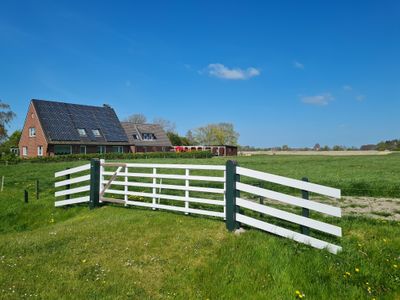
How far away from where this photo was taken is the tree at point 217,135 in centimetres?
9931

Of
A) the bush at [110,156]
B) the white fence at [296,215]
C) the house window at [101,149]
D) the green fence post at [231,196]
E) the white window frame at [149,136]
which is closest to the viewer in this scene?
the white fence at [296,215]

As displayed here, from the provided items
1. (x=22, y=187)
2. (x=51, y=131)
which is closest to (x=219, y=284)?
(x=22, y=187)

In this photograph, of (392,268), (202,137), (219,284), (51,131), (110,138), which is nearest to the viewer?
(219,284)

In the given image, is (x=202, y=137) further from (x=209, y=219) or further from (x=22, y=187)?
(x=209, y=219)

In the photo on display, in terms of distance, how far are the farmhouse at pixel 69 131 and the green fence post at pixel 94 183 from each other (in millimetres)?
36018

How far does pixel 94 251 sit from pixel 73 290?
1447mm

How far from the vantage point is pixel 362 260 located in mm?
5344

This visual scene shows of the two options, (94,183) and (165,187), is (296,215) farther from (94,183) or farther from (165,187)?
(94,183)

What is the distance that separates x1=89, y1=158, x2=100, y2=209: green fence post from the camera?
10.6m

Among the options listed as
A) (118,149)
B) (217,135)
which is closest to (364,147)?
(217,135)

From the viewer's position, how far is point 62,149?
45000 mm

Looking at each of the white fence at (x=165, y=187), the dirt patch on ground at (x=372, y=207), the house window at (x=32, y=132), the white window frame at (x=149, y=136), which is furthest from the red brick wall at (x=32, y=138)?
the dirt patch on ground at (x=372, y=207)

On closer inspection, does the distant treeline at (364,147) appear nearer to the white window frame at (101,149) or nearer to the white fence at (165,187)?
the white window frame at (101,149)

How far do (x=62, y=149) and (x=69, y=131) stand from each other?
2994 mm
